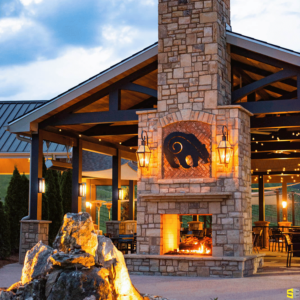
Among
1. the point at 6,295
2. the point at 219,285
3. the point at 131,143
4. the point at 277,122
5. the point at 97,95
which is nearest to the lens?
the point at 6,295

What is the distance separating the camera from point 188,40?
11367 mm

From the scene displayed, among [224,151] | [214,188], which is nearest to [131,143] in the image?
[214,188]

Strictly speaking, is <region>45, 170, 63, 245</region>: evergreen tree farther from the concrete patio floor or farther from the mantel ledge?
→ the mantel ledge

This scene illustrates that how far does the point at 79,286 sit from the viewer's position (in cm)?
588

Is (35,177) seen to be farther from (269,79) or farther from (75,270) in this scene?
(75,270)

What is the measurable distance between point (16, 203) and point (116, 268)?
34.3 feet

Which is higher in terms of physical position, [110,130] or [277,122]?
[110,130]

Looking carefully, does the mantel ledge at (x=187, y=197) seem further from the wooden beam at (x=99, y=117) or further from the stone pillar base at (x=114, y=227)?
the stone pillar base at (x=114, y=227)

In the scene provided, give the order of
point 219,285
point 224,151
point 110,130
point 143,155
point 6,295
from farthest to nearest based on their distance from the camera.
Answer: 1. point 110,130
2. point 143,155
3. point 224,151
4. point 219,285
5. point 6,295

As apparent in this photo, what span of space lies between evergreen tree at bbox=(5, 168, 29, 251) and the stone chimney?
22.2ft

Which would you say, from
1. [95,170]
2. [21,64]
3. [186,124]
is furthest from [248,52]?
[21,64]

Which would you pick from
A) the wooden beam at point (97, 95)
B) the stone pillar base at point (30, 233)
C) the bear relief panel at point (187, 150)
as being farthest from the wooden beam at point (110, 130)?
the stone pillar base at point (30, 233)

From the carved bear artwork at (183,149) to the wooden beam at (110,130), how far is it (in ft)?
10.5

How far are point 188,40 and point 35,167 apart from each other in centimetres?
516
